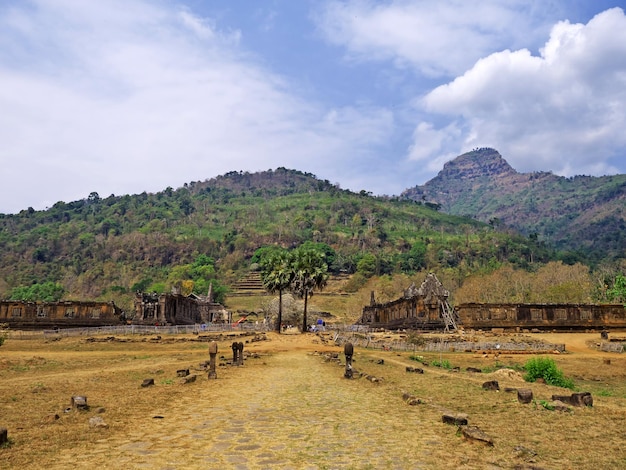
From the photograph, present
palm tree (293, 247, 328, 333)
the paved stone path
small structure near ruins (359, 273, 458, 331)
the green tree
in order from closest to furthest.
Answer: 1. the paved stone path
2. palm tree (293, 247, 328, 333)
3. small structure near ruins (359, 273, 458, 331)
4. the green tree

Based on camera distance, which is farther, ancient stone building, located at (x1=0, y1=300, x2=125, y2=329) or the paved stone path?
ancient stone building, located at (x1=0, y1=300, x2=125, y2=329)

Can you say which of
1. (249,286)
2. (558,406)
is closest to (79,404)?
(558,406)

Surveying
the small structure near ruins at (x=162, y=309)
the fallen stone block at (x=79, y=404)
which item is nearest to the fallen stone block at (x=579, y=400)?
the fallen stone block at (x=79, y=404)

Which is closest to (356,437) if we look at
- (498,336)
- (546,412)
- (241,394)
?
(546,412)

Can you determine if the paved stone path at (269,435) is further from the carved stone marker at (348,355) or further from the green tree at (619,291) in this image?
the green tree at (619,291)

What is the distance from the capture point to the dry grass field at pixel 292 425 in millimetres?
8375

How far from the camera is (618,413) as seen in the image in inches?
495

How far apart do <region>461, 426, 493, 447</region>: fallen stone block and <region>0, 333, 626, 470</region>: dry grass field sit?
102mm

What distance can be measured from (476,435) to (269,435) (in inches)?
157

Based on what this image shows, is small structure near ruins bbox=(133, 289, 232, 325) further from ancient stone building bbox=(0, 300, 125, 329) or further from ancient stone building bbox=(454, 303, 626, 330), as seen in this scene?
ancient stone building bbox=(454, 303, 626, 330)

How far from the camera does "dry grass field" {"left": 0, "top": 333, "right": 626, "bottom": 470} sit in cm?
838

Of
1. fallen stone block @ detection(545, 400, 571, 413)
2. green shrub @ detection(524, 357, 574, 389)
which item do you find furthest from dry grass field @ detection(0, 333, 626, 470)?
green shrub @ detection(524, 357, 574, 389)

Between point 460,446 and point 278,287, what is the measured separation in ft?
156

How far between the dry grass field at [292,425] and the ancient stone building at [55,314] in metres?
47.5
